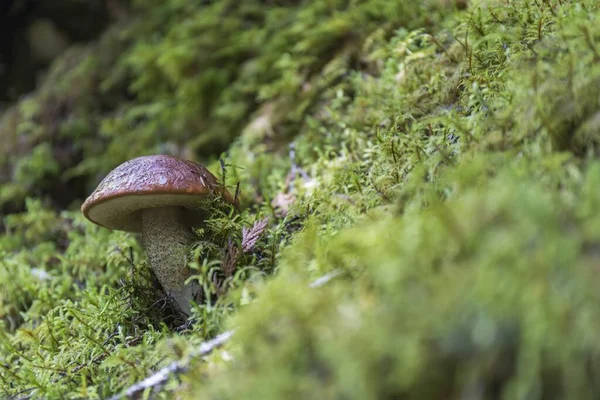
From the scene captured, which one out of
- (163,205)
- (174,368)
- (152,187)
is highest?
(152,187)

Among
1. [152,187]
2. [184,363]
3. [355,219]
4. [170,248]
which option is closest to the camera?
[184,363]

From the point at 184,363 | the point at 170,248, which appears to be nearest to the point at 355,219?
the point at 184,363

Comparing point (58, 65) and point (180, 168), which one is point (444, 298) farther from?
point (58, 65)

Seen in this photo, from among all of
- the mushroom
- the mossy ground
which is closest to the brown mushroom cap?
the mushroom

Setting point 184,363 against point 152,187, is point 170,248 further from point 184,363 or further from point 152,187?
point 184,363

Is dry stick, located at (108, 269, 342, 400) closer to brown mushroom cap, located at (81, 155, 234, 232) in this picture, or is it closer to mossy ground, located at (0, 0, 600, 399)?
mossy ground, located at (0, 0, 600, 399)

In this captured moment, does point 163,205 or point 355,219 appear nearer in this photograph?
point 355,219

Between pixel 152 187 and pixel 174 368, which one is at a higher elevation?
pixel 152 187

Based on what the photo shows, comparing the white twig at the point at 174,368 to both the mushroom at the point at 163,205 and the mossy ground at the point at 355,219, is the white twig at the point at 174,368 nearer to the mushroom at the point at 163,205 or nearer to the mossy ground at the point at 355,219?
the mossy ground at the point at 355,219
